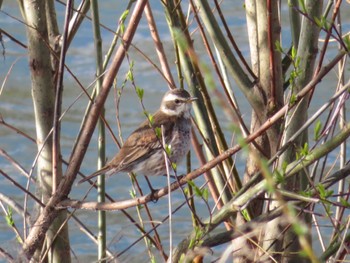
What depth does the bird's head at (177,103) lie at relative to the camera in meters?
5.61

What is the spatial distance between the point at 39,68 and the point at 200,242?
138 cm

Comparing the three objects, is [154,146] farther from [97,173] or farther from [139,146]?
[97,173]

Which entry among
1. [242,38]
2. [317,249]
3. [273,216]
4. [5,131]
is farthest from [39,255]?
[242,38]

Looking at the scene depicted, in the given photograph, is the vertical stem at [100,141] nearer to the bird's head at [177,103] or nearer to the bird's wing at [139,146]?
the bird's wing at [139,146]

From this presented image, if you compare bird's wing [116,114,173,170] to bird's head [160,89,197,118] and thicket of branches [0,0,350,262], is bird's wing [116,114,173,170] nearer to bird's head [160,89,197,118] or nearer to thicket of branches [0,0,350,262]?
bird's head [160,89,197,118]

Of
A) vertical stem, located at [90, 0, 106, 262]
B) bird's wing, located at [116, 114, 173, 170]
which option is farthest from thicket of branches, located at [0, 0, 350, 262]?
bird's wing, located at [116, 114, 173, 170]

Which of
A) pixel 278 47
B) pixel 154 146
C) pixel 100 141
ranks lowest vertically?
pixel 154 146

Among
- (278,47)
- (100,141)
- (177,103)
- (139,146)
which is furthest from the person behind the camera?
(177,103)

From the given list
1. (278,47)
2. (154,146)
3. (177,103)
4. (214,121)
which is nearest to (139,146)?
(154,146)

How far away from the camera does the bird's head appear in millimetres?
5609

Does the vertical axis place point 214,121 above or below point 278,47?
below

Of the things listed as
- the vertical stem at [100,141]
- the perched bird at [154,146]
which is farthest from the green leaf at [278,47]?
the perched bird at [154,146]

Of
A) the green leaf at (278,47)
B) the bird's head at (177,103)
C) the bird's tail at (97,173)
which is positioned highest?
the green leaf at (278,47)

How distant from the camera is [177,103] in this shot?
18.9 ft
